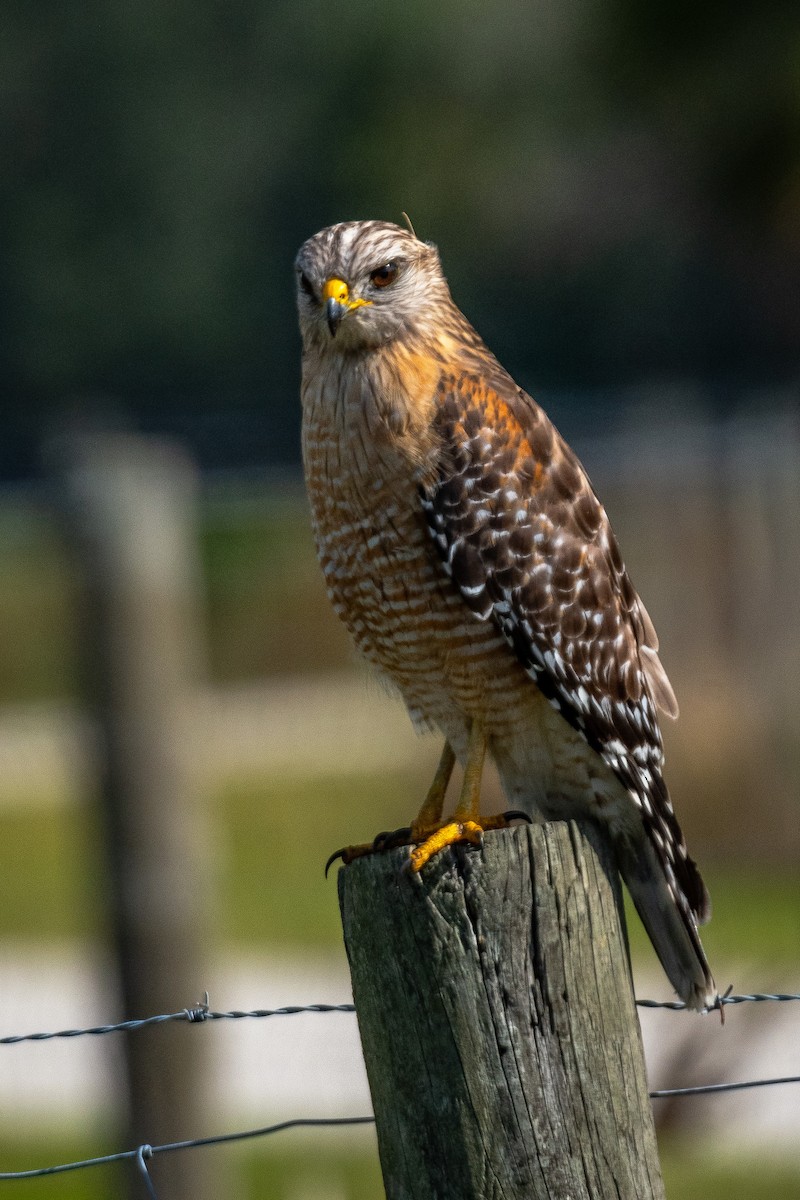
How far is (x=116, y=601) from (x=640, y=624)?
1.64m

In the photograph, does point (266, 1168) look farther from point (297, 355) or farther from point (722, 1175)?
point (297, 355)

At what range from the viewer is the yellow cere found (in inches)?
146

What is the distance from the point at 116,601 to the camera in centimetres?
479

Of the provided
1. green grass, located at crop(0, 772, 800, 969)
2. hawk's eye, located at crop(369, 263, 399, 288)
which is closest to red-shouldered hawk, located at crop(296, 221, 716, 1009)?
hawk's eye, located at crop(369, 263, 399, 288)

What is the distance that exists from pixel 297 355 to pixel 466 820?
2490 centimetres

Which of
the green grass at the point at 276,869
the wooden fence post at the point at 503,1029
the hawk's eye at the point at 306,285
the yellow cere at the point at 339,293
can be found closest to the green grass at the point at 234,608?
the green grass at the point at 276,869

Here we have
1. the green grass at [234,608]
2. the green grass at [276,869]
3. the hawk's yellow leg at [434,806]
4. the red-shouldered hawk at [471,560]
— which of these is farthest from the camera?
the green grass at [234,608]

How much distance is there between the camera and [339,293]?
3709 millimetres

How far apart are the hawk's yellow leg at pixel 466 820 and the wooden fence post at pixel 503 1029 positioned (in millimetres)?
231

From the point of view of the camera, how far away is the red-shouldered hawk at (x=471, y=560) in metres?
3.58

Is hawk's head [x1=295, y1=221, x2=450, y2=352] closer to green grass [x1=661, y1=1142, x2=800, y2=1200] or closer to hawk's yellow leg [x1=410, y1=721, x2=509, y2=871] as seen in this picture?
hawk's yellow leg [x1=410, y1=721, x2=509, y2=871]

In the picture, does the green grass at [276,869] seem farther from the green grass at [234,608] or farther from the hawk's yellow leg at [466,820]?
the hawk's yellow leg at [466,820]

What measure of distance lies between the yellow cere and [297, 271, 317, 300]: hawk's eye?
0.11m

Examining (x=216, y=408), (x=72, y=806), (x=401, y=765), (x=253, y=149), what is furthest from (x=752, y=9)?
(x=253, y=149)
